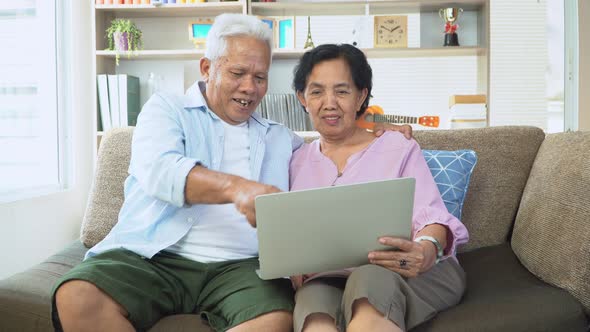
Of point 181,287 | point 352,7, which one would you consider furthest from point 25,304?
point 352,7

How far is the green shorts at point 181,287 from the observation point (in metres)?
1.40

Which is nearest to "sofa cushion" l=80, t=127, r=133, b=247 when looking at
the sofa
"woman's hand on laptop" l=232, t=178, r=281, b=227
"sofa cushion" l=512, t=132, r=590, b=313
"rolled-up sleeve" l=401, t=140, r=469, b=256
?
the sofa

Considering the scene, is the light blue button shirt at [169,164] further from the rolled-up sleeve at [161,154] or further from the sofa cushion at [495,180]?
the sofa cushion at [495,180]

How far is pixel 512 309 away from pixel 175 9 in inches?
127

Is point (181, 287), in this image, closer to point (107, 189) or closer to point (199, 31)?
point (107, 189)

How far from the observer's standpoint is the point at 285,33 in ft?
13.0

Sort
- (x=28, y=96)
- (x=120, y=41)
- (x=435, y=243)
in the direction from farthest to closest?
(x=120, y=41), (x=28, y=96), (x=435, y=243)

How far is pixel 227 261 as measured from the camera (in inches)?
63.5

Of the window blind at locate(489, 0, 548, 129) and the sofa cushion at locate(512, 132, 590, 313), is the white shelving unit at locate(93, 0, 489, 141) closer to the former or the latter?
the window blind at locate(489, 0, 548, 129)

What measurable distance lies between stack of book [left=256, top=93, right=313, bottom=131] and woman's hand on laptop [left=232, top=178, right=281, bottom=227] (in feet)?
8.49

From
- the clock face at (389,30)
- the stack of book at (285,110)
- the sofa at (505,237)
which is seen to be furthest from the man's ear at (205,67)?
the clock face at (389,30)

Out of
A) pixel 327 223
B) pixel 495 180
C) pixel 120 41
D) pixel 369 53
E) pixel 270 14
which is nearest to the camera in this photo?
pixel 327 223

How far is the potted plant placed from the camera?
12.9ft

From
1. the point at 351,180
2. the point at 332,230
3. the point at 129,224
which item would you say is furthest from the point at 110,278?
the point at 351,180
